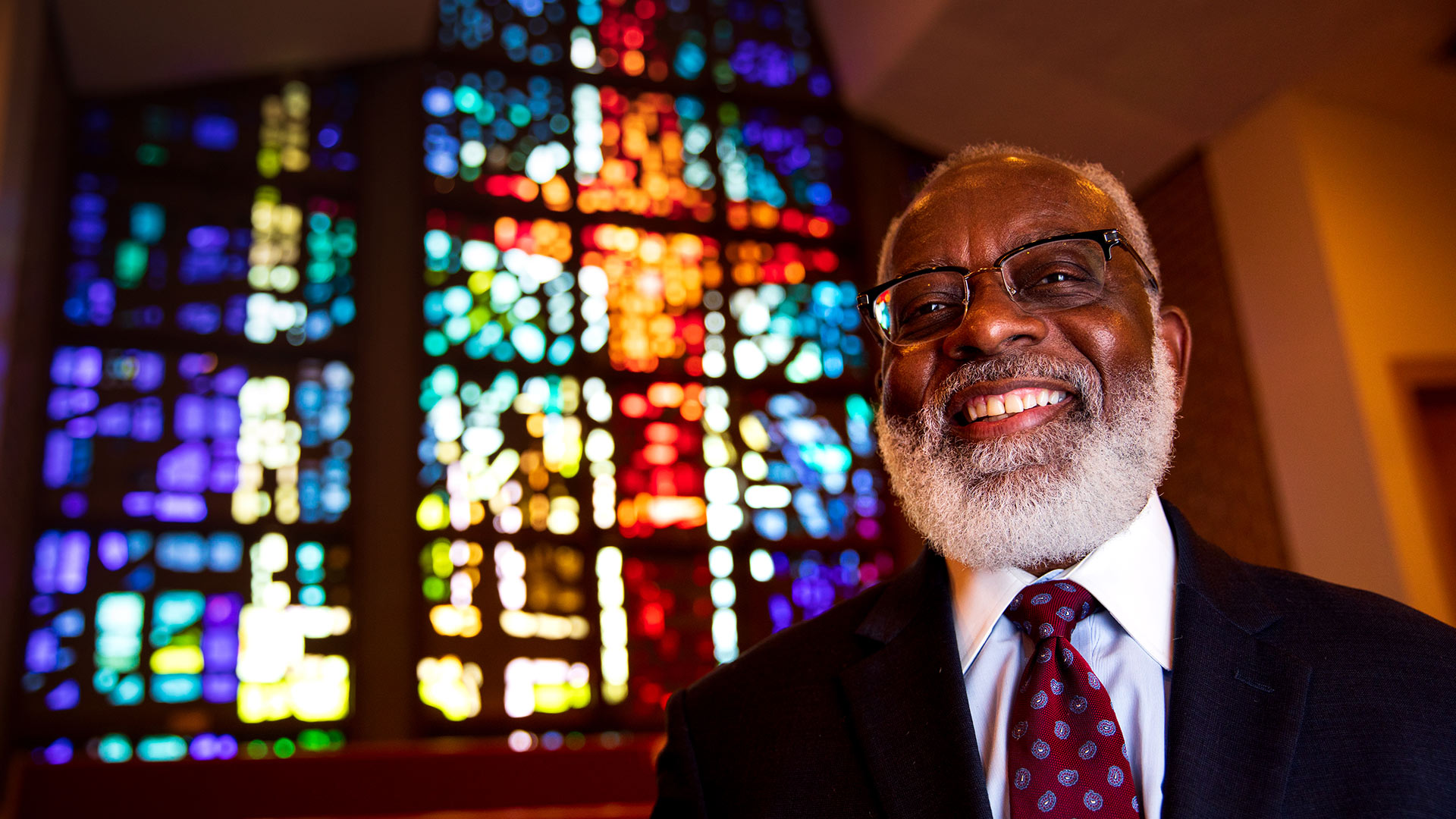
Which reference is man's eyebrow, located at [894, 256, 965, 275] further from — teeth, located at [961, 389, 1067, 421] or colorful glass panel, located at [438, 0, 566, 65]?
colorful glass panel, located at [438, 0, 566, 65]

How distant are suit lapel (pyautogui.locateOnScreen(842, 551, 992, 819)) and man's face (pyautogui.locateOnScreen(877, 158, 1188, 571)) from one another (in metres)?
0.09

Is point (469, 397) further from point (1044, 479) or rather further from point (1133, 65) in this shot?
point (1044, 479)

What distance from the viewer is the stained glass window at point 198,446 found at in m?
3.51

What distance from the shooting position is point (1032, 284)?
121cm

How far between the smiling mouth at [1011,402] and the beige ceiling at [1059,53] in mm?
2925

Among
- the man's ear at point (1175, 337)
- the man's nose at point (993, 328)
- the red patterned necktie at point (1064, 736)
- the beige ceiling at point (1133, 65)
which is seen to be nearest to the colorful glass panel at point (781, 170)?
the beige ceiling at point (1133, 65)

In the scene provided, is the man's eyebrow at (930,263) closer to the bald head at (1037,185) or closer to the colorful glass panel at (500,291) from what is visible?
the bald head at (1037,185)

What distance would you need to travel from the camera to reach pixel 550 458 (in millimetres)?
4117

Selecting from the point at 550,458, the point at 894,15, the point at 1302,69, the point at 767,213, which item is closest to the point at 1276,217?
the point at 1302,69

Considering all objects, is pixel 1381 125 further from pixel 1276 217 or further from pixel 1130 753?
pixel 1130 753

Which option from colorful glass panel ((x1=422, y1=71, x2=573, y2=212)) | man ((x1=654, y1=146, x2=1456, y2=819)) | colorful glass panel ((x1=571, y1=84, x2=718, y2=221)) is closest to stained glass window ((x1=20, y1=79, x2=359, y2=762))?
colorful glass panel ((x1=422, y1=71, x2=573, y2=212))

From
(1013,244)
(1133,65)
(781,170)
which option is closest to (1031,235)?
(1013,244)

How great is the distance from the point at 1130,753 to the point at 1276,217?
11.4 ft

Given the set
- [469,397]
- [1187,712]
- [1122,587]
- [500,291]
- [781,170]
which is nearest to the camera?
[1187,712]
